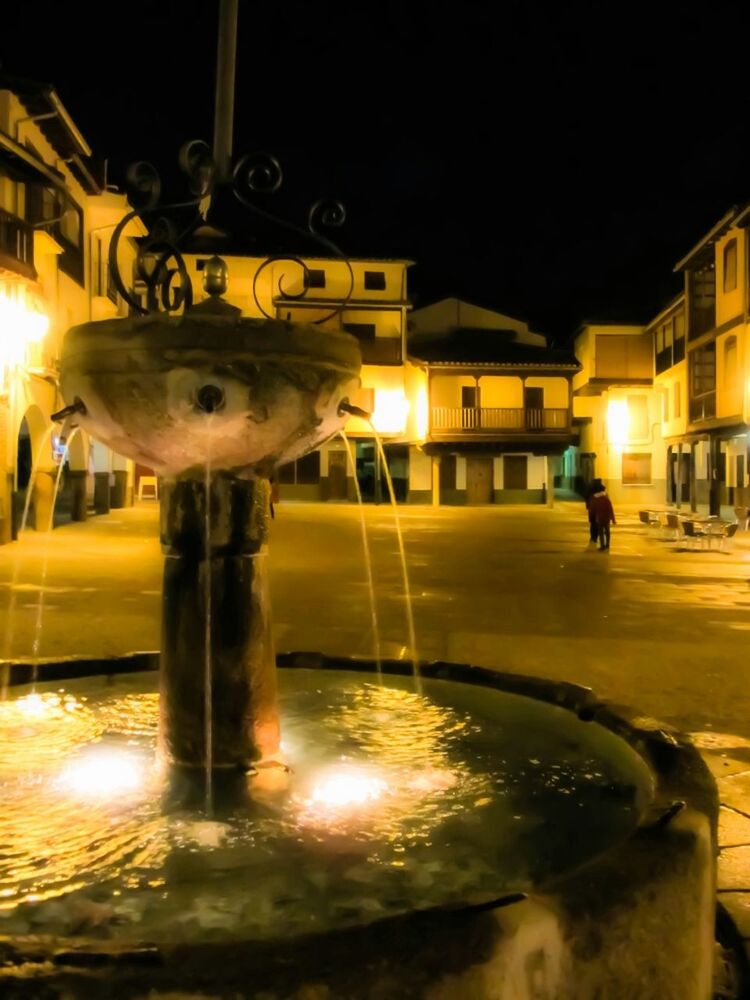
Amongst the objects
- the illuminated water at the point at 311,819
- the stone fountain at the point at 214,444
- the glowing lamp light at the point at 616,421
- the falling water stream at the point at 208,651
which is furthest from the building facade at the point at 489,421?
the falling water stream at the point at 208,651

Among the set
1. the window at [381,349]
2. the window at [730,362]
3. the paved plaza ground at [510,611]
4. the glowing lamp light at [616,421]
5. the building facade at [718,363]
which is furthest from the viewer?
the glowing lamp light at [616,421]

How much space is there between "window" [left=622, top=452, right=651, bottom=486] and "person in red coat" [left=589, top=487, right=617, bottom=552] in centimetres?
2676

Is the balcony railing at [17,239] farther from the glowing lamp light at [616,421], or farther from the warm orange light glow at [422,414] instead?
the glowing lamp light at [616,421]

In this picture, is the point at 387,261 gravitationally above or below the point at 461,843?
above

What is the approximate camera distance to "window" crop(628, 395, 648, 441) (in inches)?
1891

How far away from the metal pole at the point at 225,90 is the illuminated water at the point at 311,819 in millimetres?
2992

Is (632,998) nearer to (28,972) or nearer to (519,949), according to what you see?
(519,949)

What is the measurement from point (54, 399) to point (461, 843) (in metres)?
25.1

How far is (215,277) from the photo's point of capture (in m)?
4.72

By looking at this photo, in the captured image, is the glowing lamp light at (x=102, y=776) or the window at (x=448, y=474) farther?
the window at (x=448, y=474)

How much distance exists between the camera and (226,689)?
14.8 feet

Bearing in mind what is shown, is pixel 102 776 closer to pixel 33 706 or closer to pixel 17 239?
pixel 33 706

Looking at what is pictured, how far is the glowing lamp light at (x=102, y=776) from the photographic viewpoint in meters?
4.60

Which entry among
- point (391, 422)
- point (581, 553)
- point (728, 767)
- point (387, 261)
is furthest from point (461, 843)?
point (387, 261)
